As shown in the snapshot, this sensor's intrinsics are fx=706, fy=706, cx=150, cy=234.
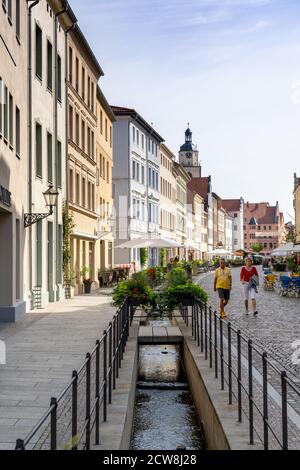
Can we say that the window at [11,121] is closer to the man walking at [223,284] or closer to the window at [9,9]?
the window at [9,9]

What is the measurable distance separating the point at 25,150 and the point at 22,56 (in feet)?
8.98

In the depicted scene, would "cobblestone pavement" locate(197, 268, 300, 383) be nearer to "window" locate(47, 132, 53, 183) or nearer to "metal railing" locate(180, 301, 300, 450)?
"metal railing" locate(180, 301, 300, 450)

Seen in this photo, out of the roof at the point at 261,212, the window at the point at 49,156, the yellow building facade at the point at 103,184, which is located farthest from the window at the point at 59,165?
the roof at the point at 261,212

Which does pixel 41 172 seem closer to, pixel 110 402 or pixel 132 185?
pixel 110 402

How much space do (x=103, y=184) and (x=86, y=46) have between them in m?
11.3

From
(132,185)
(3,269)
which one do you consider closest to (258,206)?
(132,185)

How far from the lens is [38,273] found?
78.6 feet

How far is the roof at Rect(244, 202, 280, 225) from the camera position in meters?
191

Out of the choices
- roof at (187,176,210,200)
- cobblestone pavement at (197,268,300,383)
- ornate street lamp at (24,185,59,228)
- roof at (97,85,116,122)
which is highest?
roof at (187,176,210,200)

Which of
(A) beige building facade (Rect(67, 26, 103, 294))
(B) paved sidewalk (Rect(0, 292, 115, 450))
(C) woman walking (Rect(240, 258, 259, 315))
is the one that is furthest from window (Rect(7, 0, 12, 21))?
(A) beige building facade (Rect(67, 26, 103, 294))

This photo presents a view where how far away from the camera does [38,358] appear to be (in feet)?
38.0

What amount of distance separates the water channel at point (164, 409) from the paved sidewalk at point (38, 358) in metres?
1.19

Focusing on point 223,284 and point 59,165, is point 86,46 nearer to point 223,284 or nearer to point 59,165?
point 59,165

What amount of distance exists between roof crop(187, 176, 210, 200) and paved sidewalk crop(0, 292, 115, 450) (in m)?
101
